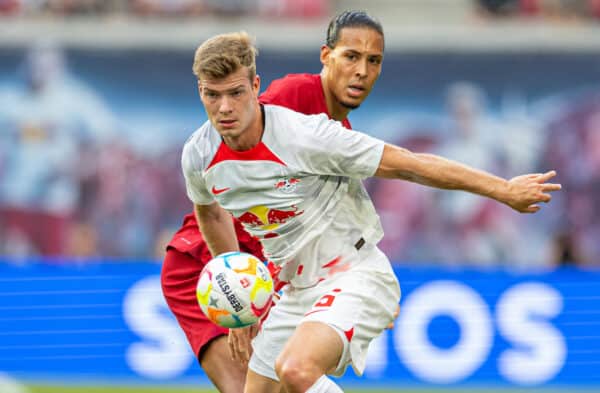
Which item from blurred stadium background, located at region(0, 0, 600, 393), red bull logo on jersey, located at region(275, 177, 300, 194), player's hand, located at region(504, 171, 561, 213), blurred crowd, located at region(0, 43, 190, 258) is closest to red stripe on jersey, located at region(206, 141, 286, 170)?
red bull logo on jersey, located at region(275, 177, 300, 194)

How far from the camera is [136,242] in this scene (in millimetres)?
16734

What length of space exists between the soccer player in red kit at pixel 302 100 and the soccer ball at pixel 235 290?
0.62 m

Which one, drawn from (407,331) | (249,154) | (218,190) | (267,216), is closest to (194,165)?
(218,190)

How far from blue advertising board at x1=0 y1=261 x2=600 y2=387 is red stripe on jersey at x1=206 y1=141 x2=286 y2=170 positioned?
207 inches

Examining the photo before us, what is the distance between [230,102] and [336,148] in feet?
1.85

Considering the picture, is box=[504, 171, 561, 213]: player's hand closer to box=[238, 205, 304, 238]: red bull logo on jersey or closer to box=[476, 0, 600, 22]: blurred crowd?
box=[238, 205, 304, 238]: red bull logo on jersey

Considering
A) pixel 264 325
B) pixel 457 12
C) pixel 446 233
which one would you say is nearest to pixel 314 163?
pixel 264 325

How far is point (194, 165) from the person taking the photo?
20.4 ft

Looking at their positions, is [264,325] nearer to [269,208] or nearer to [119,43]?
[269,208]

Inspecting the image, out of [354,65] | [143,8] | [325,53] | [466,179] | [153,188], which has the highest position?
[143,8]

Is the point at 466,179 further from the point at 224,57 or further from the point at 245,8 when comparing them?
the point at 245,8

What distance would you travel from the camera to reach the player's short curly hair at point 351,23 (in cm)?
670

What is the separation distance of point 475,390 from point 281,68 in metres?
7.62

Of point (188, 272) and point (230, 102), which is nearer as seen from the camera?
point (230, 102)
